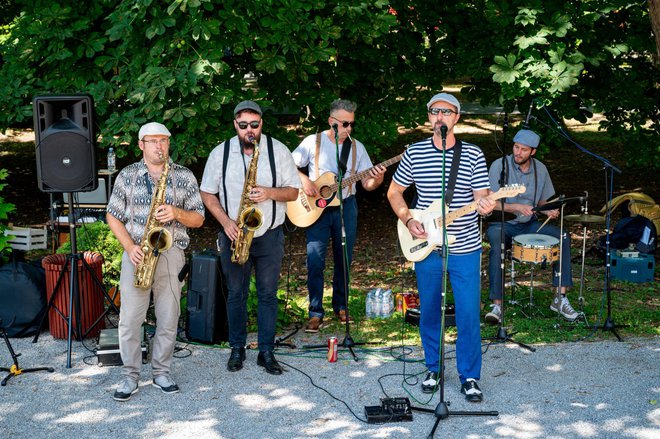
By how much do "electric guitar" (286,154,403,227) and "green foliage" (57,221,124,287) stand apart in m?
1.84

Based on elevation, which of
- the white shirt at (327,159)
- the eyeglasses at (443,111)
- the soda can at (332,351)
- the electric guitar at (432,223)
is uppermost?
the eyeglasses at (443,111)

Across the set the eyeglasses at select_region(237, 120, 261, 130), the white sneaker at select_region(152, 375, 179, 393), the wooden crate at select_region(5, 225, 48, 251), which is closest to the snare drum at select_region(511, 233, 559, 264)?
the eyeglasses at select_region(237, 120, 261, 130)

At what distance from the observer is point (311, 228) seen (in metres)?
7.53

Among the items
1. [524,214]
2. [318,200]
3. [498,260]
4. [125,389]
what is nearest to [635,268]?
[524,214]

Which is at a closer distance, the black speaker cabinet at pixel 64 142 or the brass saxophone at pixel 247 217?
the brass saxophone at pixel 247 217

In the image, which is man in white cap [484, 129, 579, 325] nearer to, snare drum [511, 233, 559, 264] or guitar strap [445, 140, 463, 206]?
snare drum [511, 233, 559, 264]

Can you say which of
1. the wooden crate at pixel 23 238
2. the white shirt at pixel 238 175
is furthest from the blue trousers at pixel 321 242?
the wooden crate at pixel 23 238

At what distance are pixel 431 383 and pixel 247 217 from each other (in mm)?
1771

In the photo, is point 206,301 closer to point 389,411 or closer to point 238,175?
point 238,175

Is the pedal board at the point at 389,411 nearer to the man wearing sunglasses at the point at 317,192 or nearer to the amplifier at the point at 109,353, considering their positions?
the man wearing sunglasses at the point at 317,192

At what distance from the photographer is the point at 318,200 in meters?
7.40

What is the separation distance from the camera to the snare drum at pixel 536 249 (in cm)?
755

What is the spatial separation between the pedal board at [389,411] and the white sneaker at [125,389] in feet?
5.42

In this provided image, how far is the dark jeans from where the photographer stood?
→ 21.1 feet
